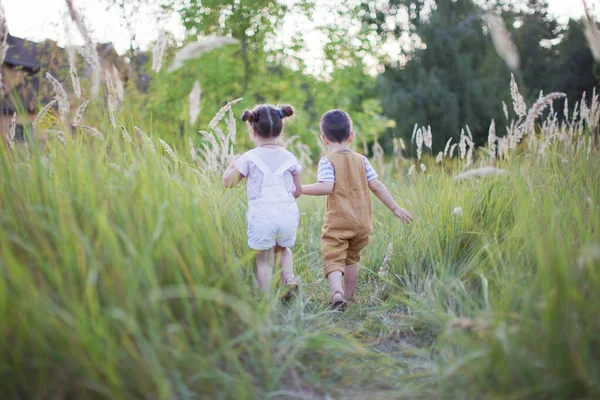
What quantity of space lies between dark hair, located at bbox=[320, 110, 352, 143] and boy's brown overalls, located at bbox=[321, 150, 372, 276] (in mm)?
114

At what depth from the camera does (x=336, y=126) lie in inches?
125

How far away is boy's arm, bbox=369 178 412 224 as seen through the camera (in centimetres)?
314

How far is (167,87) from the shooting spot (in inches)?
277

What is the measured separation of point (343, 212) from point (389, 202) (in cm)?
32

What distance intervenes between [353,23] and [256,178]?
7.14 metres

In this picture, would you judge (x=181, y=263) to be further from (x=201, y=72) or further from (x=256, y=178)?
(x=201, y=72)

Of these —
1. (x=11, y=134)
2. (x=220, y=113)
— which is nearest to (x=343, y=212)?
(x=220, y=113)

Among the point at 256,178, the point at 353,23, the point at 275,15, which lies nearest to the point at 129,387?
the point at 256,178

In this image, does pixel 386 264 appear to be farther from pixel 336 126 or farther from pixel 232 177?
pixel 232 177

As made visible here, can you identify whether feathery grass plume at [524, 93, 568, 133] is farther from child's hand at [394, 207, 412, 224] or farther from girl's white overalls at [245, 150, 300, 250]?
girl's white overalls at [245, 150, 300, 250]

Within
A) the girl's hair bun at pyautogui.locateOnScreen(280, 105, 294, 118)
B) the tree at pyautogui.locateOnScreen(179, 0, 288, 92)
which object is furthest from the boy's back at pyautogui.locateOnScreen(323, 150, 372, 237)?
the tree at pyautogui.locateOnScreen(179, 0, 288, 92)

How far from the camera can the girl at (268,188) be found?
287 cm

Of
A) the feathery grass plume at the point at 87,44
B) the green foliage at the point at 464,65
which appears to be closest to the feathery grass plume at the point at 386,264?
the feathery grass plume at the point at 87,44

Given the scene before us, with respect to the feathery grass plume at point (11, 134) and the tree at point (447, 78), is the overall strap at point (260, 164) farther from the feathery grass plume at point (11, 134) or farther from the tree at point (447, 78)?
the tree at point (447, 78)
